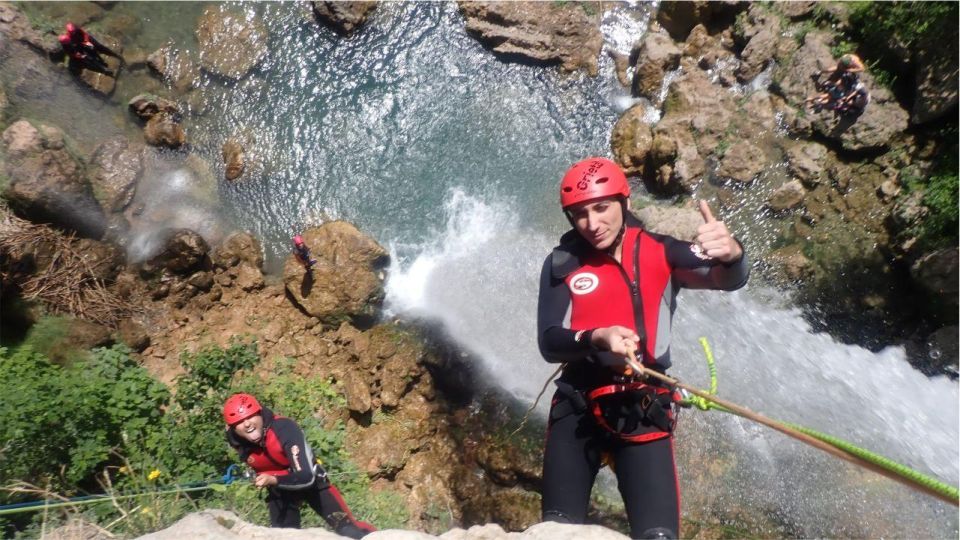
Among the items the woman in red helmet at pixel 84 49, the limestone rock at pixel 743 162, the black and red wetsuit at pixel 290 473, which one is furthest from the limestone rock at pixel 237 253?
the limestone rock at pixel 743 162

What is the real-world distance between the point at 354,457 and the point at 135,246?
447cm

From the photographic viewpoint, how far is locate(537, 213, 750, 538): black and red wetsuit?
2.97 metres

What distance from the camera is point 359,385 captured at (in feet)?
24.7

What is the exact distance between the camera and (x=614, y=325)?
2.90 metres

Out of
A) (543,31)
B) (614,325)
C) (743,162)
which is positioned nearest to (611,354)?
(614,325)

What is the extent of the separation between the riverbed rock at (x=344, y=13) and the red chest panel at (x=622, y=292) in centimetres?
754

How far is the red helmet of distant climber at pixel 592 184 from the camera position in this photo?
298 centimetres

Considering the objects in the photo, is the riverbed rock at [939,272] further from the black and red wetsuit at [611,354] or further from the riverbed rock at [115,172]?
the riverbed rock at [115,172]

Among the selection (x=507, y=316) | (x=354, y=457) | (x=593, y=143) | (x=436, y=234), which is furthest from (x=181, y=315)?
(x=593, y=143)

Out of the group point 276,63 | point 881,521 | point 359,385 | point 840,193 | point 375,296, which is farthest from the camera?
point 276,63

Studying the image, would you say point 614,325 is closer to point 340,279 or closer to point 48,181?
point 340,279

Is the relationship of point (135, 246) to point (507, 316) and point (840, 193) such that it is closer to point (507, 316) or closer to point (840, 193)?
point (507, 316)

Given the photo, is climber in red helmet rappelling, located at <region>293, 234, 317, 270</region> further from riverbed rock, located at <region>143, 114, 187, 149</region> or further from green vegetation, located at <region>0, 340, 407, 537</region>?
riverbed rock, located at <region>143, 114, 187, 149</region>

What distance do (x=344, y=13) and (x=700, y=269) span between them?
7.95m
